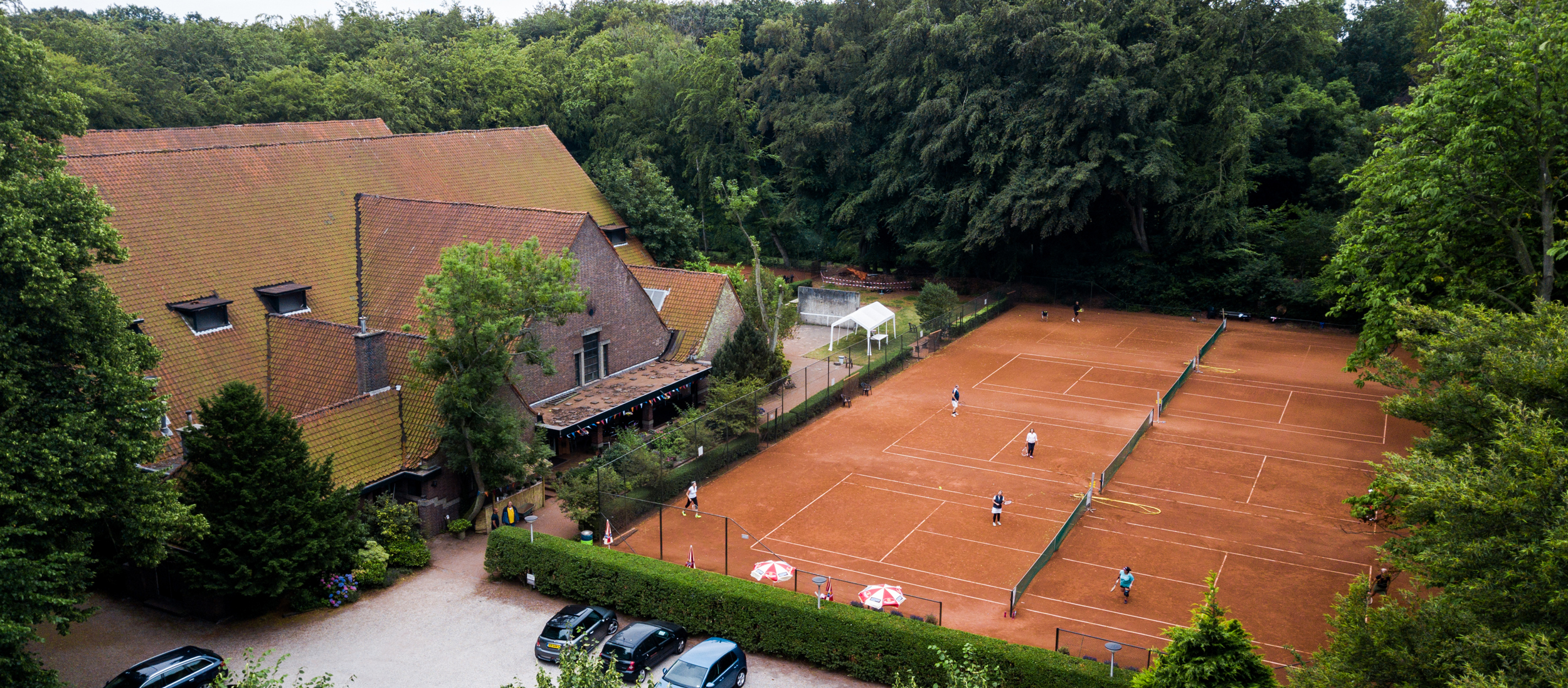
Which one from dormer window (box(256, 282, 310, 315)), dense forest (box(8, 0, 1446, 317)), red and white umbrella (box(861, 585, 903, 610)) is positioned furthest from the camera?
dense forest (box(8, 0, 1446, 317))

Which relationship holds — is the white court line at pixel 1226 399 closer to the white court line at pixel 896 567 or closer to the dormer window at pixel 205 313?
the white court line at pixel 896 567

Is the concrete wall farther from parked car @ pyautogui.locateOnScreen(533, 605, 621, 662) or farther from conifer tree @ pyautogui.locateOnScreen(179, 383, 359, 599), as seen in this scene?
conifer tree @ pyautogui.locateOnScreen(179, 383, 359, 599)

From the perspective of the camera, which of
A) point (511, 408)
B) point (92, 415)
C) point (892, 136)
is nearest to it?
point (92, 415)

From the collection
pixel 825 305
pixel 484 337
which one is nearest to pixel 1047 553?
pixel 484 337

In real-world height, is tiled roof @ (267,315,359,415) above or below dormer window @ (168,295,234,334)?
below

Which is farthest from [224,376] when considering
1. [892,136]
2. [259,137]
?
[892,136]

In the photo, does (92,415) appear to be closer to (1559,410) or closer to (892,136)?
(1559,410)

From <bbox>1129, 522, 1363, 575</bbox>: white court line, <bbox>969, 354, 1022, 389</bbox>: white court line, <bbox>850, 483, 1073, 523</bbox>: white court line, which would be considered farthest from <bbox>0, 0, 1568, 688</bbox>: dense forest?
<bbox>969, 354, 1022, 389</bbox>: white court line
